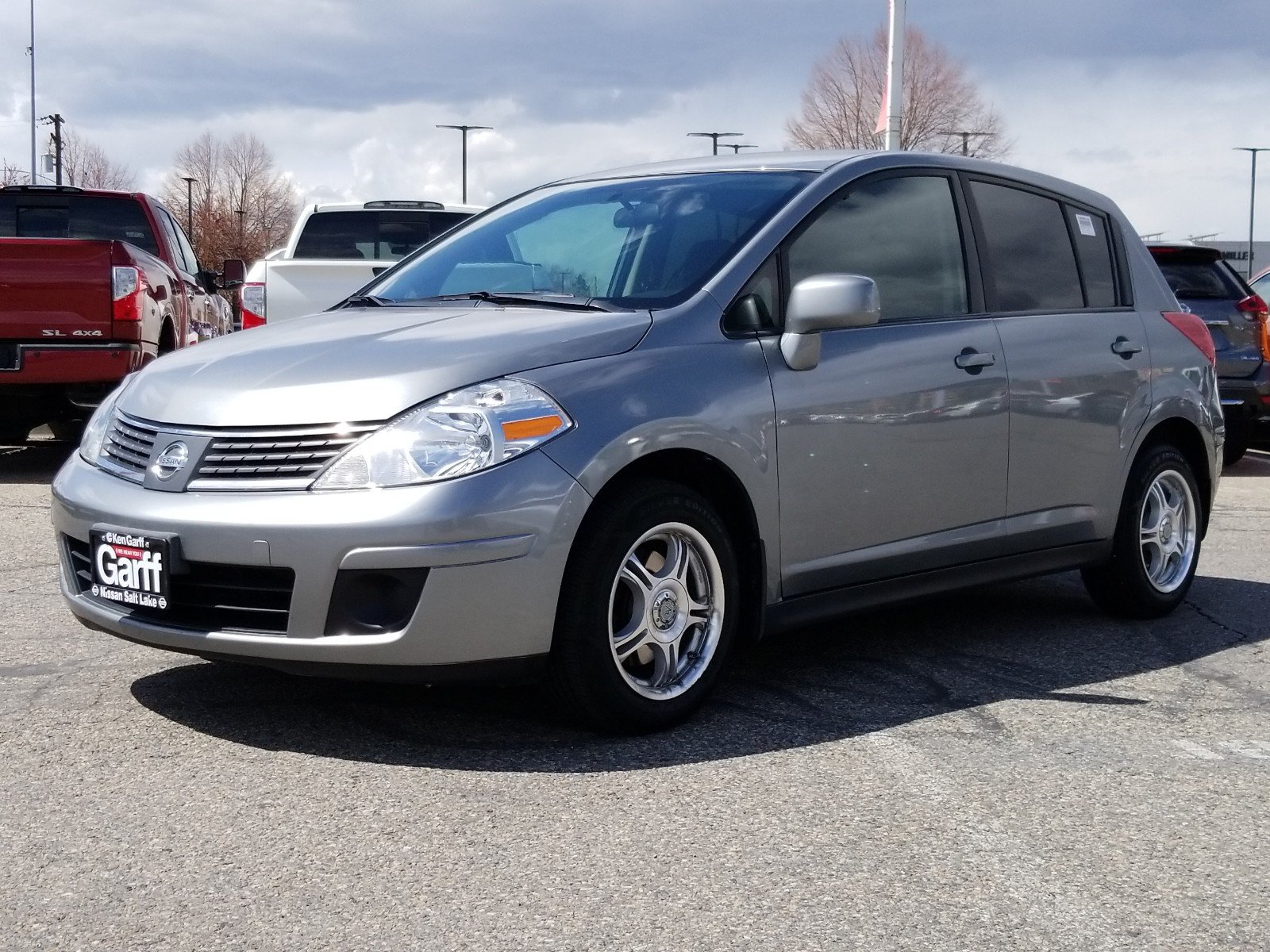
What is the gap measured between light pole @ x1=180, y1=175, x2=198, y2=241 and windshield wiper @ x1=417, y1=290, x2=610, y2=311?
74.9 meters

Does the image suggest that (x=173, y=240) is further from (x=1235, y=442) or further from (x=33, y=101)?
(x=33, y=101)

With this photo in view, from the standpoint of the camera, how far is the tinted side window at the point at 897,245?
483 cm

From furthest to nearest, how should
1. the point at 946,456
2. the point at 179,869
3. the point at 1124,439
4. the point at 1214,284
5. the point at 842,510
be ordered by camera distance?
the point at 1214,284 → the point at 1124,439 → the point at 946,456 → the point at 842,510 → the point at 179,869

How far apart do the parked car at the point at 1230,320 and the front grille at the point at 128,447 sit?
9.18 meters

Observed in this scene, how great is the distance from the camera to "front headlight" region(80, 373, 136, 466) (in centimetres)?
446

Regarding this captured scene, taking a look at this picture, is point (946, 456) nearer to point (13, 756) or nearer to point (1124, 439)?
point (1124, 439)

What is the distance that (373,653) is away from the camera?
3832mm

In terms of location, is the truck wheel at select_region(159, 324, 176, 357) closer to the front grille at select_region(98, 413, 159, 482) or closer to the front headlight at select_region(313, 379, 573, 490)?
the front grille at select_region(98, 413, 159, 482)

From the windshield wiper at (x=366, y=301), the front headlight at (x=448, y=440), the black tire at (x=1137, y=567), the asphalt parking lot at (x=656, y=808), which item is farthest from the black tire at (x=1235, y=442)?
the front headlight at (x=448, y=440)

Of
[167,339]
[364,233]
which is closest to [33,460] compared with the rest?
[167,339]

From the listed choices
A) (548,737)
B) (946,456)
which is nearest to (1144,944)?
(548,737)

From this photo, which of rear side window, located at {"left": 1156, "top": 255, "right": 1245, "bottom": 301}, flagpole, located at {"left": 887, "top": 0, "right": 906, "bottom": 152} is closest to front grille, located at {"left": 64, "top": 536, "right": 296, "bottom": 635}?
rear side window, located at {"left": 1156, "top": 255, "right": 1245, "bottom": 301}

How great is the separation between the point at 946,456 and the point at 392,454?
1.98 m

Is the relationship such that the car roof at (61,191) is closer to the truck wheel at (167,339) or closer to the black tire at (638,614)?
the truck wheel at (167,339)
